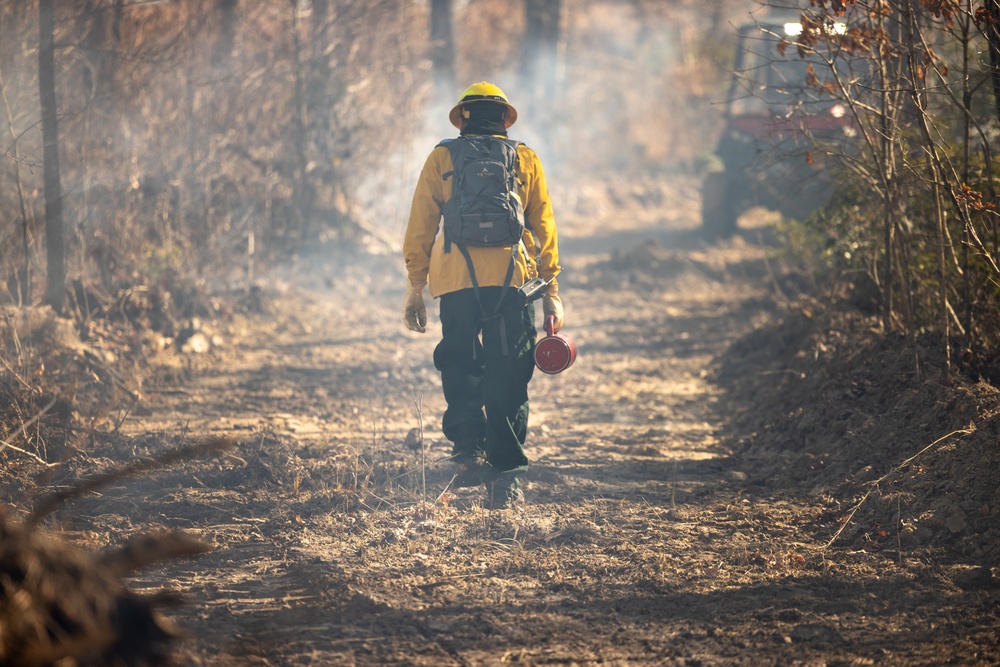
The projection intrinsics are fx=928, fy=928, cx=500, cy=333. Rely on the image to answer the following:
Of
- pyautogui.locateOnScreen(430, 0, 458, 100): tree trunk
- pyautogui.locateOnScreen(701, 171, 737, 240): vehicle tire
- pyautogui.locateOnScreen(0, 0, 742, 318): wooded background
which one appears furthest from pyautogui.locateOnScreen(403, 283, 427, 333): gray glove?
pyautogui.locateOnScreen(430, 0, 458, 100): tree trunk

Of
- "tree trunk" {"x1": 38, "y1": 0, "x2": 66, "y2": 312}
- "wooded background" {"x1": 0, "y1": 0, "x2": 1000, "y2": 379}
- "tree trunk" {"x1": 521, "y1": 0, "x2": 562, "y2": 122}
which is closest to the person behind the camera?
"wooded background" {"x1": 0, "y1": 0, "x2": 1000, "y2": 379}

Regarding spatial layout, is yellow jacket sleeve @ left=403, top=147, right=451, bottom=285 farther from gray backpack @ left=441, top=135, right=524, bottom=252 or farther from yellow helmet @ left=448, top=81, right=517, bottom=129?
yellow helmet @ left=448, top=81, right=517, bottom=129

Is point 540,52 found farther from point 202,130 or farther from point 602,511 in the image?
point 602,511

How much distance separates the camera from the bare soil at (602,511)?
3266 millimetres

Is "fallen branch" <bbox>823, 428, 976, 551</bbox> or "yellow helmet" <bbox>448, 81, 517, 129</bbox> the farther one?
"yellow helmet" <bbox>448, 81, 517, 129</bbox>

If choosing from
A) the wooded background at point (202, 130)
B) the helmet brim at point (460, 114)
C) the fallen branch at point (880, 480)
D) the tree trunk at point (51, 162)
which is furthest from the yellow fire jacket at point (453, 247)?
the tree trunk at point (51, 162)

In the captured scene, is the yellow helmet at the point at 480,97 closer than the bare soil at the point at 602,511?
No

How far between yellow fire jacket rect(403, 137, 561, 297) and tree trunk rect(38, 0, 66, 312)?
3.30 meters

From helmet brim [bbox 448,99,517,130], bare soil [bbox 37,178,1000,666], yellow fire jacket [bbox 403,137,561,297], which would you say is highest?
helmet brim [bbox 448,99,517,130]

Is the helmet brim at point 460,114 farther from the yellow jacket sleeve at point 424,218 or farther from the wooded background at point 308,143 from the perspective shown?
the wooded background at point 308,143

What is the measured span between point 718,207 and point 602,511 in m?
9.45

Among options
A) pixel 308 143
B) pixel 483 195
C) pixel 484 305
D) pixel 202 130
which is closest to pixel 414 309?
pixel 484 305

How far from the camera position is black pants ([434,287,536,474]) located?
177 inches

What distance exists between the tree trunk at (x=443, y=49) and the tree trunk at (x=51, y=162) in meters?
7.72
